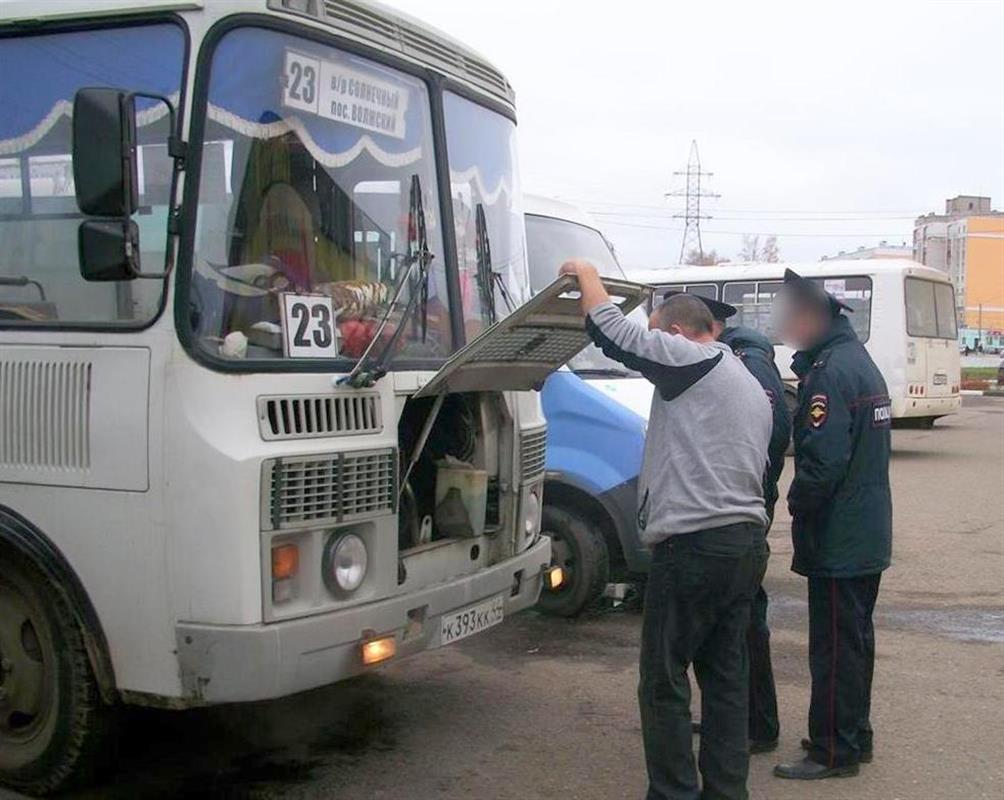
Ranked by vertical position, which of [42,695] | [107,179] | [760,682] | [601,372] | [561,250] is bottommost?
[760,682]

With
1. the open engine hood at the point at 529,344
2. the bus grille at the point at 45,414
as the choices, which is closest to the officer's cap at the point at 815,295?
the open engine hood at the point at 529,344

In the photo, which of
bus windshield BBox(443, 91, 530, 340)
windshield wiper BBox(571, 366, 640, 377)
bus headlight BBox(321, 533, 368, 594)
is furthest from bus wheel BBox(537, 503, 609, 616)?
bus headlight BBox(321, 533, 368, 594)

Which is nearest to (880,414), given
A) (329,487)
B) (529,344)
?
(529,344)

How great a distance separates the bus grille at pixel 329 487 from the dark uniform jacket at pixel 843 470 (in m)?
1.67

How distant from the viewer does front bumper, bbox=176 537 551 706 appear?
397 centimetres

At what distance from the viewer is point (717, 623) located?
13.9 feet

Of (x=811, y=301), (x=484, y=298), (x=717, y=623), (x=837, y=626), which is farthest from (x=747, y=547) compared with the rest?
(x=484, y=298)

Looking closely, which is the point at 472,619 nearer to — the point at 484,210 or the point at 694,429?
the point at 694,429

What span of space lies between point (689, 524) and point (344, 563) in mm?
1277

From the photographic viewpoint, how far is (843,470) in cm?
459

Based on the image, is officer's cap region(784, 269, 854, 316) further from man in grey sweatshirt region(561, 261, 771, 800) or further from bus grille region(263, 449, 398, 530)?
bus grille region(263, 449, 398, 530)

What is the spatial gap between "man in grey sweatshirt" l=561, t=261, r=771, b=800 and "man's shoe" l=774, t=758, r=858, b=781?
62 cm

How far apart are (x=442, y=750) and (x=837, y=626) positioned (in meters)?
1.80

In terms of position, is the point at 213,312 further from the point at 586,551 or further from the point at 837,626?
the point at 586,551
